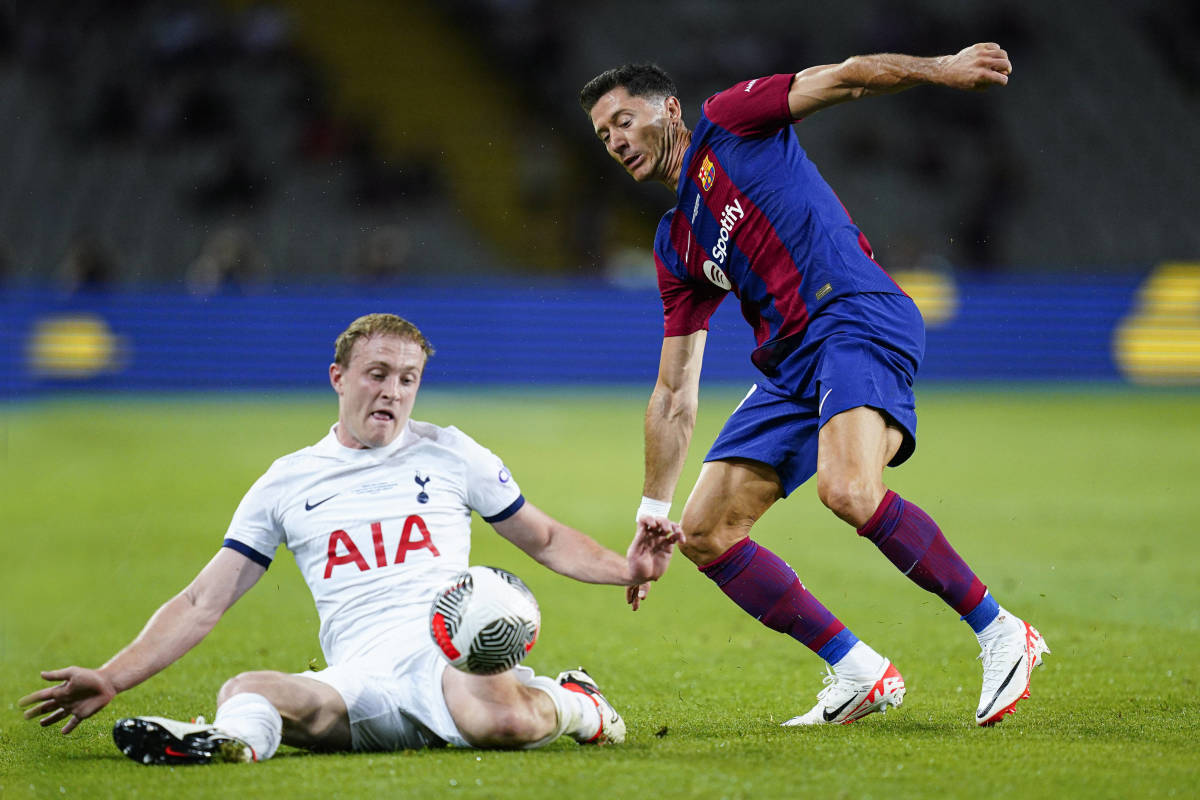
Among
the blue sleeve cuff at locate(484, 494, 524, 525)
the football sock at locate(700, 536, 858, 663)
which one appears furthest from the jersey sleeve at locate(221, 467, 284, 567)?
the football sock at locate(700, 536, 858, 663)

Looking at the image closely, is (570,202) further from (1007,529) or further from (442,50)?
(1007,529)

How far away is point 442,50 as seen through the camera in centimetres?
2881

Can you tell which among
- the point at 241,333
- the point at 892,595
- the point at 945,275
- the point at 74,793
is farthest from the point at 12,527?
the point at 945,275

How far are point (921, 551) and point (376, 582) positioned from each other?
1.84m

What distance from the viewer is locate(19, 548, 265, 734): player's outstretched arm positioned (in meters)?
4.31

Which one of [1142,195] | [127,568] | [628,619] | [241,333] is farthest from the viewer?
[1142,195]

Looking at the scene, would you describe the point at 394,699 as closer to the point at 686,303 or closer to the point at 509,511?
the point at 509,511

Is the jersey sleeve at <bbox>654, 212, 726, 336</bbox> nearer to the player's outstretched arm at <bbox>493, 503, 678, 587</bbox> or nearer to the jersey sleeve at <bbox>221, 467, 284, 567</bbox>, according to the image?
the player's outstretched arm at <bbox>493, 503, 678, 587</bbox>

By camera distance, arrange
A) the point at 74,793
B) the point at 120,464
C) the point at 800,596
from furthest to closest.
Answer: the point at 120,464 → the point at 800,596 → the point at 74,793

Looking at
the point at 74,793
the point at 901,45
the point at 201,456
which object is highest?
the point at 901,45

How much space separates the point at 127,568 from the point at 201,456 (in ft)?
17.3

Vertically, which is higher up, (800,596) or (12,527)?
(800,596)

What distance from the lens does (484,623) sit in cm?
412

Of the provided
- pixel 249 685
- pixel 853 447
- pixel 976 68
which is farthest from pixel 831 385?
pixel 249 685
